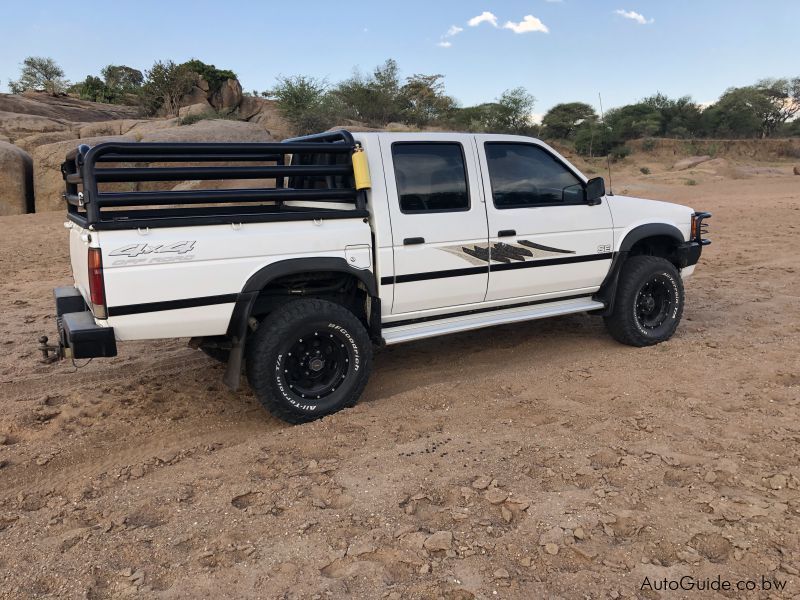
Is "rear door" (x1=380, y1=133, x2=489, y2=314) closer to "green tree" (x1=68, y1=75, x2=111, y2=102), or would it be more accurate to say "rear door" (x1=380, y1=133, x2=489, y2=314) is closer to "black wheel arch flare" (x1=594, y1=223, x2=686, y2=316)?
"black wheel arch flare" (x1=594, y1=223, x2=686, y2=316)

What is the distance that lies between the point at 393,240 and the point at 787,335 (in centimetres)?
382

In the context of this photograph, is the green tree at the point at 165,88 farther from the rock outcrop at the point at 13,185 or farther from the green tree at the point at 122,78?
the rock outcrop at the point at 13,185

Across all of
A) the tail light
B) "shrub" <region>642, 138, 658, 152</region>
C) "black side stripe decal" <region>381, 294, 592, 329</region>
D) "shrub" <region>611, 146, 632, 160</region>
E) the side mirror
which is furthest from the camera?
"shrub" <region>642, 138, 658, 152</region>

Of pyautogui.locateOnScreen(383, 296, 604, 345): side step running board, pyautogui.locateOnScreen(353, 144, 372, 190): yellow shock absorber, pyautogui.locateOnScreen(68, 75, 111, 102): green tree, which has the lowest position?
pyautogui.locateOnScreen(383, 296, 604, 345): side step running board

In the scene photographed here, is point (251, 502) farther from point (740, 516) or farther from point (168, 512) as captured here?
point (740, 516)

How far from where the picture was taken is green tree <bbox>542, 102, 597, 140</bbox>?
36.8 m

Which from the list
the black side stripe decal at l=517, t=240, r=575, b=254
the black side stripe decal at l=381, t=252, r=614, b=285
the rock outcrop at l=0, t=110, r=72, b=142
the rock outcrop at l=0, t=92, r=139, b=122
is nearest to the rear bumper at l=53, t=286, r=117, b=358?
the black side stripe decal at l=381, t=252, r=614, b=285

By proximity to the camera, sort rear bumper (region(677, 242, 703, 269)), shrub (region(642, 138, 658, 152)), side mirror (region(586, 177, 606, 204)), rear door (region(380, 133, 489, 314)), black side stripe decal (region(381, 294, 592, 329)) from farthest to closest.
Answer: shrub (region(642, 138, 658, 152)), rear bumper (region(677, 242, 703, 269)), side mirror (region(586, 177, 606, 204)), black side stripe decal (region(381, 294, 592, 329)), rear door (region(380, 133, 489, 314))

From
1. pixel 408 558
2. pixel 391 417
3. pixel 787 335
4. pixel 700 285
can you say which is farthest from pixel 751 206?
pixel 408 558

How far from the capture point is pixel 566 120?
122 ft

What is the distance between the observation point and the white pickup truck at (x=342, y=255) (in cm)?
376

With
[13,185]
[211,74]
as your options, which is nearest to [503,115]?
[211,74]

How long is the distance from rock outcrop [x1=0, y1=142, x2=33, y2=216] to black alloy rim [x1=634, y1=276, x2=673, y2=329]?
50.3 ft

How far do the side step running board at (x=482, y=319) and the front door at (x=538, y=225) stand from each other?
0.12 meters
